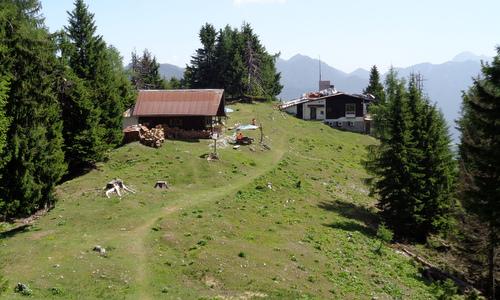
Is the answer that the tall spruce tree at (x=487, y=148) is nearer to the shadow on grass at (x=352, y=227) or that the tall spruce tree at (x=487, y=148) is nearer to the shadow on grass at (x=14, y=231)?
the shadow on grass at (x=352, y=227)

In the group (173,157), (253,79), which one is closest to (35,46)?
(173,157)

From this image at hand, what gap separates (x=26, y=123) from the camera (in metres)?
33.5

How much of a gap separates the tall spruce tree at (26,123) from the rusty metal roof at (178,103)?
87.9 ft

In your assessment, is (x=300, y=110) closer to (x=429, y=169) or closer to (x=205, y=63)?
(x=205, y=63)

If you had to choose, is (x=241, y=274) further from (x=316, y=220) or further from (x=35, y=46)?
(x=35, y=46)

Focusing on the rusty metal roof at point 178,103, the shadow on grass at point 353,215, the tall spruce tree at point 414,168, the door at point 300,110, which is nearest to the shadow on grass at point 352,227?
the shadow on grass at point 353,215

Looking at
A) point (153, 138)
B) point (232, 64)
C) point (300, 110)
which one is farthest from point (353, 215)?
point (232, 64)

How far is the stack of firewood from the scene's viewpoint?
55562mm

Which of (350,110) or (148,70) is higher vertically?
(148,70)

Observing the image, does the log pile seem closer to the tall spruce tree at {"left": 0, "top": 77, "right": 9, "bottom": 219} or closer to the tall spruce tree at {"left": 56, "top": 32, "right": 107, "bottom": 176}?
the tall spruce tree at {"left": 56, "top": 32, "right": 107, "bottom": 176}

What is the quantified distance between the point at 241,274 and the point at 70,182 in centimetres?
2298

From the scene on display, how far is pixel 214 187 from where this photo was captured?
45375mm

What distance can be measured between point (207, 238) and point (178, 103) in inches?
1350

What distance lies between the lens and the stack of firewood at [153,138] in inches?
2188
